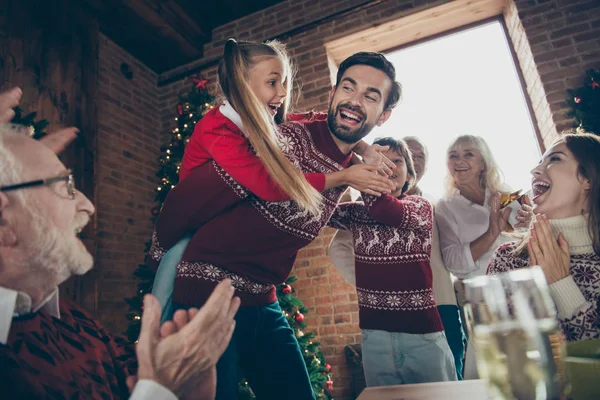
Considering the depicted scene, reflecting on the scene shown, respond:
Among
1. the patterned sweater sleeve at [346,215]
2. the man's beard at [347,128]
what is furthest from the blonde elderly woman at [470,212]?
the man's beard at [347,128]

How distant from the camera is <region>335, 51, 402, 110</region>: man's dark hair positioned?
163 centimetres

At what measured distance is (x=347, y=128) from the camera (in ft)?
4.99

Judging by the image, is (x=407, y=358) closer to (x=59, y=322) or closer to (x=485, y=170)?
(x=59, y=322)

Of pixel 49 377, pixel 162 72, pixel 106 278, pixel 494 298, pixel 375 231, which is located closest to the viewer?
pixel 494 298

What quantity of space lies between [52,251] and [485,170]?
2.47 metres

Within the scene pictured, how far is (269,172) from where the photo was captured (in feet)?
3.76

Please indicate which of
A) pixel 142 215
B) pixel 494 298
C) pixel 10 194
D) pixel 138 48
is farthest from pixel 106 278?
pixel 494 298

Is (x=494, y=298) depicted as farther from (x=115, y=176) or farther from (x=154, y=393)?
(x=115, y=176)

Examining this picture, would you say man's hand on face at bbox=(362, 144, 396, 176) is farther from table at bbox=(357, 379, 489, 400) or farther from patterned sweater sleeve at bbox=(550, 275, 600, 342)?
table at bbox=(357, 379, 489, 400)

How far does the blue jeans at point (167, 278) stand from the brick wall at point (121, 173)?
2592 millimetres

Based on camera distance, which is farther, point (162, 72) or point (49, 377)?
point (162, 72)

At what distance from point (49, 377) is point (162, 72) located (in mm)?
4873

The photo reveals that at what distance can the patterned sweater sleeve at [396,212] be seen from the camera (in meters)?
1.53

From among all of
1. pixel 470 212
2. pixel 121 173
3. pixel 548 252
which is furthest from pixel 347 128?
pixel 121 173
